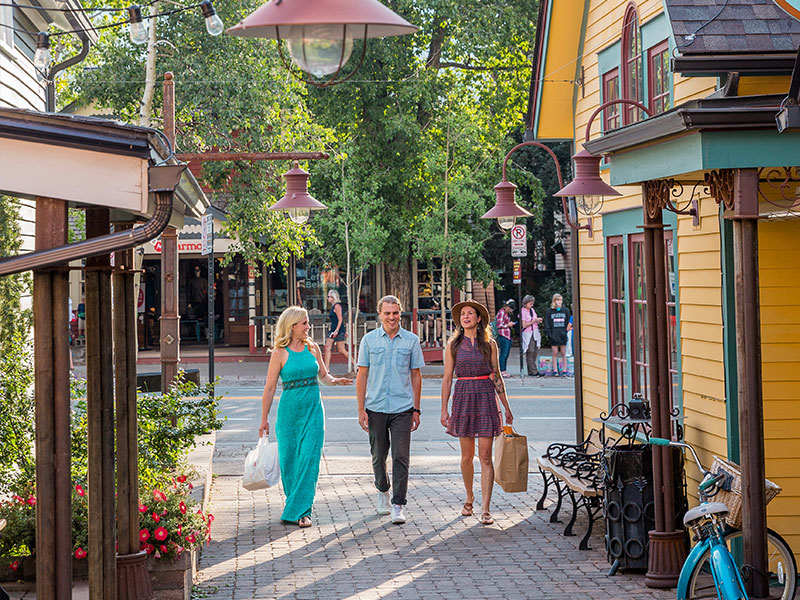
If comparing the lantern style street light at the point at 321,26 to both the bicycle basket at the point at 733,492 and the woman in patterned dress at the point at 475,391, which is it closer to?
the bicycle basket at the point at 733,492

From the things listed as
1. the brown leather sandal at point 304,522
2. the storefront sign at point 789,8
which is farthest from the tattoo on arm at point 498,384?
the storefront sign at point 789,8

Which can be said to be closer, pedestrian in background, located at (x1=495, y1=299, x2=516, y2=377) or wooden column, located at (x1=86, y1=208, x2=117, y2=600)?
wooden column, located at (x1=86, y1=208, x2=117, y2=600)

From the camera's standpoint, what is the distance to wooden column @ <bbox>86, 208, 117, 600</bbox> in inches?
223

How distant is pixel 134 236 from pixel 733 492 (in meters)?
4.05

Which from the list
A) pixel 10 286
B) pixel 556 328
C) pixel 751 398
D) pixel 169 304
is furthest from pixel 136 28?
pixel 556 328

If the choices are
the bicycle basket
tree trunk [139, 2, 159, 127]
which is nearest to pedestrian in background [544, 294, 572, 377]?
tree trunk [139, 2, 159, 127]

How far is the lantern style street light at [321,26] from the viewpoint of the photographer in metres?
4.38

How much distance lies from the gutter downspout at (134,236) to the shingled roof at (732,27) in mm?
4377

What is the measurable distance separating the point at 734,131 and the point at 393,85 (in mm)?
21522

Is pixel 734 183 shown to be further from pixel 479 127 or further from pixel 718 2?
pixel 479 127

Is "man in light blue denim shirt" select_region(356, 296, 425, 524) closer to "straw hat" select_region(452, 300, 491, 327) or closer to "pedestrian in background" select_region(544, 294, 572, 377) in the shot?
"straw hat" select_region(452, 300, 491, 327)

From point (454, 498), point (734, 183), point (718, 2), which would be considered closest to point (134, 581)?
point (734, 183)

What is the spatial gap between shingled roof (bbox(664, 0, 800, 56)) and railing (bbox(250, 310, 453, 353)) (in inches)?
823

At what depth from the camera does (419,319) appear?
31.2 metres
